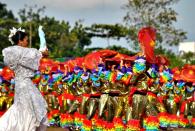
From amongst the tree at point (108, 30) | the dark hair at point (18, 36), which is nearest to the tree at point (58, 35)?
the tree at point (108, 30)

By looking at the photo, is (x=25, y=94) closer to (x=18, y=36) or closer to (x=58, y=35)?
(x=18, y=36)

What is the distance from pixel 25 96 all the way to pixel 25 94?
0.02 meters

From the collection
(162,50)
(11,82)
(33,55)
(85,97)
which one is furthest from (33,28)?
(33,55)

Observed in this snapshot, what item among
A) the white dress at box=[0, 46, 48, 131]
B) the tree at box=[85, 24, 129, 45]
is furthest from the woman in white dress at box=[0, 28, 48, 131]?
the tree at box=[85, 24, 129, 45]

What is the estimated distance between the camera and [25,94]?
6.82 metres

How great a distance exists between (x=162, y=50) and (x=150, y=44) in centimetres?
2170

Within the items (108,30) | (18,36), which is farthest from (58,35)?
(18,36)

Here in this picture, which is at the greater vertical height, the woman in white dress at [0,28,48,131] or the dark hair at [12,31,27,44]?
the dark hair at [12,31,27,44]

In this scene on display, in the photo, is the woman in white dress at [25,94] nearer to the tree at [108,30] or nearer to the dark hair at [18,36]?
the dark hair at [18,36]

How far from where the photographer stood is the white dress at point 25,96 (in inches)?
265

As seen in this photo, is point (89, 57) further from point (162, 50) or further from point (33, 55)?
point (162, 50)

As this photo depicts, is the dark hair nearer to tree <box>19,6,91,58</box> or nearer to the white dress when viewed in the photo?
the white dress

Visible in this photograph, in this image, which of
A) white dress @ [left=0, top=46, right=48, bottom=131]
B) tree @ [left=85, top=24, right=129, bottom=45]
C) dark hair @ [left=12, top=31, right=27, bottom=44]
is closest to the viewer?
white dress @ [left=0, top=46, right=48, bottom=131]

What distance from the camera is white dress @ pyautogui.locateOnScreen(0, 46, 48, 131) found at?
673 cm
